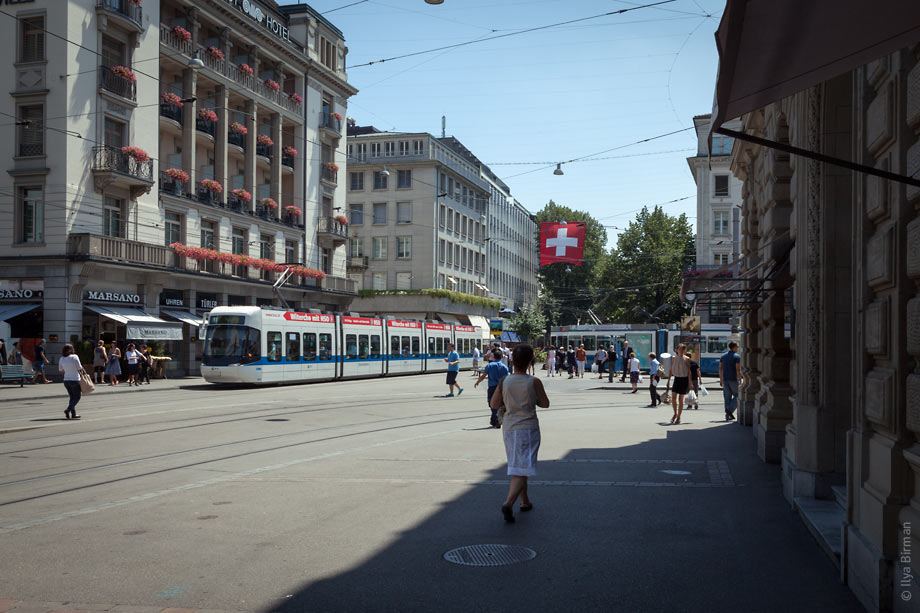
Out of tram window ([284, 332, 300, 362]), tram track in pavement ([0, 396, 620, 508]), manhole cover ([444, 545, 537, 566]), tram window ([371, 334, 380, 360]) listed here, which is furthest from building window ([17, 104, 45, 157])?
manhole cover ([444, 545, 537, 566])

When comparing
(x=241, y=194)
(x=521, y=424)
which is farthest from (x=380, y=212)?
(x=521, y=424)

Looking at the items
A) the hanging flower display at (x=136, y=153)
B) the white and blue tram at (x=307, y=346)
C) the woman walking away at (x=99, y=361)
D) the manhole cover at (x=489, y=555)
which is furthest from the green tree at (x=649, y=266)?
the manhole cover at (x=489, y=555)

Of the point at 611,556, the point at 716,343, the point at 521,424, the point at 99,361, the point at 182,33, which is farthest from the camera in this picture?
the point at 716,343

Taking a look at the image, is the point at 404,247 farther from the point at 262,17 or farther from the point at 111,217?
the point at 111,217

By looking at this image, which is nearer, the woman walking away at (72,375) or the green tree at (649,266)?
the woman walking away at (72,375)

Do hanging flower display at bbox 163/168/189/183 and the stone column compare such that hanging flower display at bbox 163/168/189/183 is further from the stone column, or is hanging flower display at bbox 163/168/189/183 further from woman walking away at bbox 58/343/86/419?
woman walking away at bbox 58/343/86/419

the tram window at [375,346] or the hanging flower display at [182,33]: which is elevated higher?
the hanging flower display at [182,33]

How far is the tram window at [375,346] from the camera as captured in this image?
40188 millimetres

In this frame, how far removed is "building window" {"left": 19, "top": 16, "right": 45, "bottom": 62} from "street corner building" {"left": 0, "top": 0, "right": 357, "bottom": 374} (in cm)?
5

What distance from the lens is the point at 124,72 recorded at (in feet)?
112

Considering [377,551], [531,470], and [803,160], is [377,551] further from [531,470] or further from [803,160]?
[803,160]

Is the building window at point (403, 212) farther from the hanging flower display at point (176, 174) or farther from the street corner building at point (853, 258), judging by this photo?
the street corner building at point (853, 258)

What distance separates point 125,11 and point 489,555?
3390 centimetres

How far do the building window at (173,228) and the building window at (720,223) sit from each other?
39162mm
